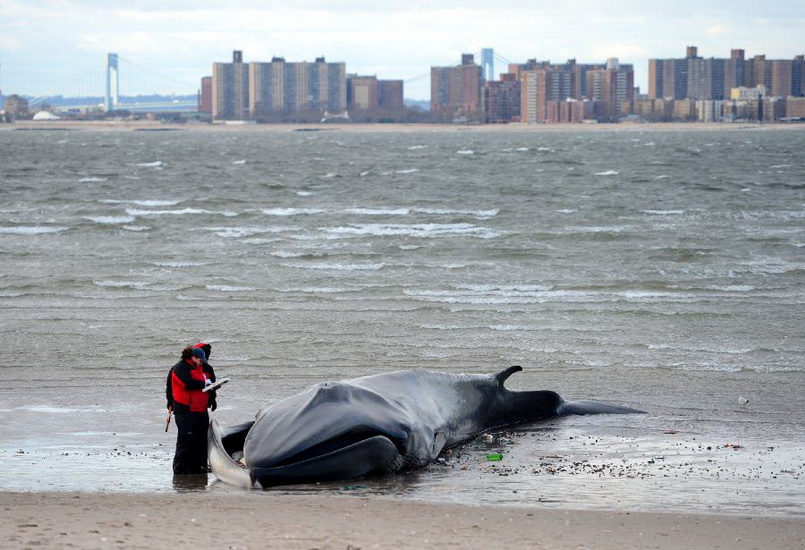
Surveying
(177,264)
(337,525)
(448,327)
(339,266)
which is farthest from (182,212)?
(337,525)

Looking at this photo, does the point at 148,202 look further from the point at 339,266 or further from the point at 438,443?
the point at 438,443

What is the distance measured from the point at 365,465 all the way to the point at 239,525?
7.30ft

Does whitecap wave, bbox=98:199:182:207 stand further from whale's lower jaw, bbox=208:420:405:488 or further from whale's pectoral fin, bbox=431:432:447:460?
whale's lower jaw, bbox=208:420:405:488

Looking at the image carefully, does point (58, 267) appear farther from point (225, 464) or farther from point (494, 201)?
point (494, 201)

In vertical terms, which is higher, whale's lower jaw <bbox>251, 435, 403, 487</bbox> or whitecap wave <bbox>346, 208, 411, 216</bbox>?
whitecap wave <bbox>346, 208, 411, 216</bbox>

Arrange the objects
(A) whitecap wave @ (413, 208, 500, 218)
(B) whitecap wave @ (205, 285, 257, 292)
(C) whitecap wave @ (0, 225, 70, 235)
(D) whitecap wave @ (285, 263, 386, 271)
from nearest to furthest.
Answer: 1. (B) whitecap wave @ (205, 285, 257, 292)
2. (D) whitecap wave @ (285, 263, 386, 271)
3. (C) whitecap wave @ (0, 225, 70, 235)
4. (A) whitecap wave @ (413, 208, 500, 218)

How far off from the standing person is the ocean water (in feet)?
0.76

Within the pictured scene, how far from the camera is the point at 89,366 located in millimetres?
16078

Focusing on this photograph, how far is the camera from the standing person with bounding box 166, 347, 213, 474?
1034 centimetres

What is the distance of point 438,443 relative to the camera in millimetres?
11180

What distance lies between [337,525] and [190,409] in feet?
8.84

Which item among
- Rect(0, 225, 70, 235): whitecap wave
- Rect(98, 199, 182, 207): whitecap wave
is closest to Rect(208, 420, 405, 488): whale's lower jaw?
Rect(0, 225, 70, 235): whitecap wave

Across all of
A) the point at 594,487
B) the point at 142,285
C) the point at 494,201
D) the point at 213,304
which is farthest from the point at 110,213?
the point at 594,487

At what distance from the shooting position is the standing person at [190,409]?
10.3 metres
